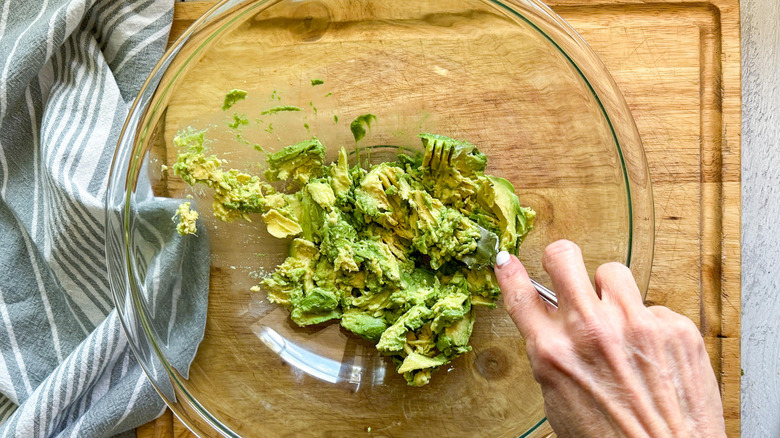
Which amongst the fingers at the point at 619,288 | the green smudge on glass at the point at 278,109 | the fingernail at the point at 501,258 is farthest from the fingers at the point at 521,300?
the green smudge on glass at the point at 278,109

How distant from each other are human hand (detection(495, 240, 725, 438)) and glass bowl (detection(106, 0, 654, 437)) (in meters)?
0.25

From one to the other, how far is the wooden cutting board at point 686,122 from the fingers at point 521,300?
45cm

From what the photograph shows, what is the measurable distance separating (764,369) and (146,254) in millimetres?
1471

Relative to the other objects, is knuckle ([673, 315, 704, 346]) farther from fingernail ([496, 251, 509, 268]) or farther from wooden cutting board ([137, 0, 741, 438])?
wooden cutting board ([137, 0, 741, 438])

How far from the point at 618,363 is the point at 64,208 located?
45.3 inches

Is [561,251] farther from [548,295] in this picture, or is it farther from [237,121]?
[237,121]

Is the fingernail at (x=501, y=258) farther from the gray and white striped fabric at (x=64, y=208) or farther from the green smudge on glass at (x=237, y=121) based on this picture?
the gray and white striped fabric at (x=64, y=208)

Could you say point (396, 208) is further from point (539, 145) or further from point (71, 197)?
point (71, 197)

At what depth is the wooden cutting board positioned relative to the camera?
1.31 meters

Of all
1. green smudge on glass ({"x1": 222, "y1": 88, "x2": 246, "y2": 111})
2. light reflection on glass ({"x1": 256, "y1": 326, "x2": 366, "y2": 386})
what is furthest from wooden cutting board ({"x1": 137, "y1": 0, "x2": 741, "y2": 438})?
light reflection on glass ({"x1": 256, "y1": 326, "x2": 366, "y2": 386})

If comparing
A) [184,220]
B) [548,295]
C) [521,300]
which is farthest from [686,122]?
[184,220]

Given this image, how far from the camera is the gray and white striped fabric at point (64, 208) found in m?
1.30

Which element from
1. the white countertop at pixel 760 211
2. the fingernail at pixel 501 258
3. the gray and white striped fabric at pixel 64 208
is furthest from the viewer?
the white countertop at pixel 760 211

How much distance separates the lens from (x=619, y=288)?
3.05ft
